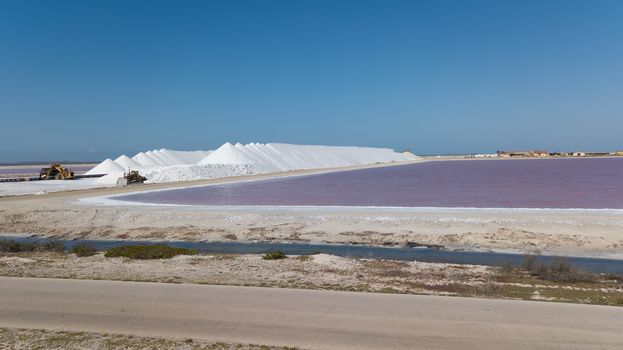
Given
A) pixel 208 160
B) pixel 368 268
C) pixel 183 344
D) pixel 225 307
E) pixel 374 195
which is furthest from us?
pixel 208 160

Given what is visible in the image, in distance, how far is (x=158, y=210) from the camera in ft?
63.4

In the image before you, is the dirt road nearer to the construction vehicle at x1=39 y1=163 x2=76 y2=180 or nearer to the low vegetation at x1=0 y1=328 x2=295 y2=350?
the low vegetation at x1=0 y1=328 x2=295 y2=350

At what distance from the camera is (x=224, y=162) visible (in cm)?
5162

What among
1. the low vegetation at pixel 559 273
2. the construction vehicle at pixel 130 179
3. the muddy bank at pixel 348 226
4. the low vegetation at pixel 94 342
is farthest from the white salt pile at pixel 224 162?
the low vegetation at pixel 94 342

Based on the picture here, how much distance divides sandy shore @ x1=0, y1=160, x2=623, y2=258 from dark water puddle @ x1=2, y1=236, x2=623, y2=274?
0.60m

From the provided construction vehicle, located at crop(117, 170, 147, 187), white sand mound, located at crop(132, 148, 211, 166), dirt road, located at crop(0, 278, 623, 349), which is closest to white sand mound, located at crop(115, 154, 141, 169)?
white sand mound, located at crop(132, 148, 211, 166)

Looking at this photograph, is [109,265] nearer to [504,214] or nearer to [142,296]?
[142,296]

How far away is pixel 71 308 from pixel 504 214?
45.4 feet

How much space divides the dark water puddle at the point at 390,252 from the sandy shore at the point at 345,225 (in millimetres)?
596

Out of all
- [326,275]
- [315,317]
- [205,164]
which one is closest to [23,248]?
[326,275]

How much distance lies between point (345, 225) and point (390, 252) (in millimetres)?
3394

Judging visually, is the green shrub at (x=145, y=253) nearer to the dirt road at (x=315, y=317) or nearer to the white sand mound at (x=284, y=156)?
the dirt road at (x=315, y=317)

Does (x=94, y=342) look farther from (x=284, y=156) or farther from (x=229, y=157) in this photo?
(x=284, y=156)

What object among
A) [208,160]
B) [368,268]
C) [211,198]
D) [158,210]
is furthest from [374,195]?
[208,160]
